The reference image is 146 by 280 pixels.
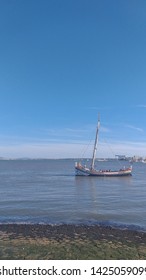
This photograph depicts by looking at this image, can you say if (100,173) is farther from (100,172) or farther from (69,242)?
(69,242)

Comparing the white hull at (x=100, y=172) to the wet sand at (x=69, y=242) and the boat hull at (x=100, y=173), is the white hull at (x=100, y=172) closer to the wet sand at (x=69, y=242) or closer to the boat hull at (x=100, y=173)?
the boat hull at (x=100, y=173)

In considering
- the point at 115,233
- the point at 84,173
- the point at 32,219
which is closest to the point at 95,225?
the point at 115,233

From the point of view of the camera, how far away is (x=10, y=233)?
22.2 m

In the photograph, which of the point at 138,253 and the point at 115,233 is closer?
the point at 138,253

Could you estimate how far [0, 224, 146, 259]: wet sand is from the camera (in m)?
17.2

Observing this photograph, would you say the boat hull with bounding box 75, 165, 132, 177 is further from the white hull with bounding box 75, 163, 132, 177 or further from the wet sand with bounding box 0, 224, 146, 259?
the wet sand with bounding box 0, 224, 146, 259

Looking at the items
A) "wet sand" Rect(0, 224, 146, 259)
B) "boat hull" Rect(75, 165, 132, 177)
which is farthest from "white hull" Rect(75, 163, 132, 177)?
"wet sand" Rect(0, 224, 146, 259)

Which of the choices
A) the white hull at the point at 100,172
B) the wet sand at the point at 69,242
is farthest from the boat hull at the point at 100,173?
the wet sand at the point at 69,242

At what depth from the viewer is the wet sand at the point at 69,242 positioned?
17203mm
